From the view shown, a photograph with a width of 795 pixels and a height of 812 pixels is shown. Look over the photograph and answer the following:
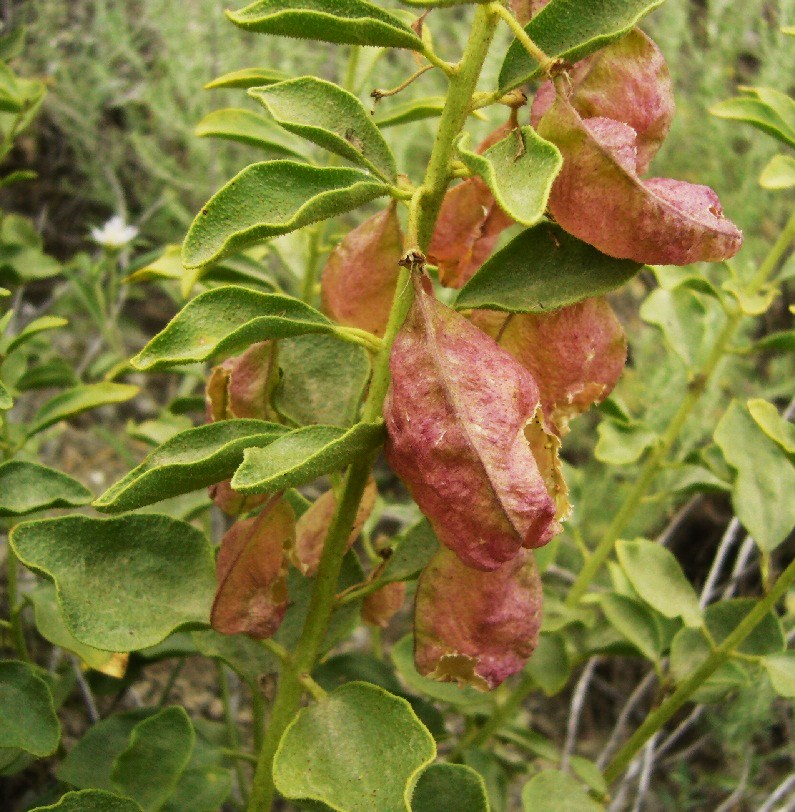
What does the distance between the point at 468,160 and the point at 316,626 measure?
0.54 metres

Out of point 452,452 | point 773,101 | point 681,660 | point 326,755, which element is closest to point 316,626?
point 326,755

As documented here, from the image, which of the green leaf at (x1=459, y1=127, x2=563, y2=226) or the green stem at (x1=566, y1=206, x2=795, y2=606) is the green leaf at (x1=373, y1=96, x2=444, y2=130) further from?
the green stem at (x1=566, y1=206, x2=795, y2=606)

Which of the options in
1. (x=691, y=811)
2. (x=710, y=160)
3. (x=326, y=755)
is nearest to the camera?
(x=326, y=755)

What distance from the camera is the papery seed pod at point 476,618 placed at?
2.99ft

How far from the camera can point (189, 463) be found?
2.60 ft

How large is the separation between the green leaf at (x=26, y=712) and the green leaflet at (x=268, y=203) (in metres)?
0.61

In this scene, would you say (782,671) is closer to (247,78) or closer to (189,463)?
(189,463)

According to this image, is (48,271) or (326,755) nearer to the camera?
(326,755)

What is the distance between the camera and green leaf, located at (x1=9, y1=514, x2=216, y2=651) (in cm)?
92

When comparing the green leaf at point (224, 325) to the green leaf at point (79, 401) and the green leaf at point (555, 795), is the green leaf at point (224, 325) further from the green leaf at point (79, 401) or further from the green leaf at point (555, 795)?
the green leaf at point (555, 795)

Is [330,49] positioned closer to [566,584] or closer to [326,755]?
[566,584]

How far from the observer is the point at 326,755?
0.91 meters

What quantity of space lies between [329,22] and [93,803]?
0.81 m

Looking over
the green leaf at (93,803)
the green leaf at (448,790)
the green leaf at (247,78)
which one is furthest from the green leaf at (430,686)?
the green leaf at (247,78)
